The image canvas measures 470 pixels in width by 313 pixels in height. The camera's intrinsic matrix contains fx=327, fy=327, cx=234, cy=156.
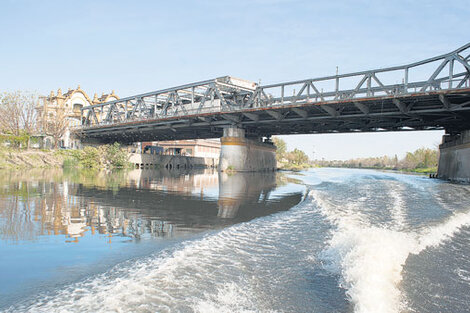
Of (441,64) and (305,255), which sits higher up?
(441,64)

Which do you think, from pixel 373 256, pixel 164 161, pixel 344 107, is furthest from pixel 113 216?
pixel 164 161

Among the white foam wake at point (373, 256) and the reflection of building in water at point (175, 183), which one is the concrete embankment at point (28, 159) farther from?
the white foam wake at point (373, 256)

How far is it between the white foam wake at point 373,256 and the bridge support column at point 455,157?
31.0 meters

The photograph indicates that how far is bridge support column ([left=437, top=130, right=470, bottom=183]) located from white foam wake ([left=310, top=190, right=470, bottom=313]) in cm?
3104

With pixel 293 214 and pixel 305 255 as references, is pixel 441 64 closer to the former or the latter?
pixel 293 214

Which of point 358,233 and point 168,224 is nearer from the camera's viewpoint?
point 358,233

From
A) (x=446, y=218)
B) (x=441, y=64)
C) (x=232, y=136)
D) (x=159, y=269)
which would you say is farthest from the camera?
(x=232, y=136)

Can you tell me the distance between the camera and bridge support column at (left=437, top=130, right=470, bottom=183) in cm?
3544

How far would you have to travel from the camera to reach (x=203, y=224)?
9.51 metres

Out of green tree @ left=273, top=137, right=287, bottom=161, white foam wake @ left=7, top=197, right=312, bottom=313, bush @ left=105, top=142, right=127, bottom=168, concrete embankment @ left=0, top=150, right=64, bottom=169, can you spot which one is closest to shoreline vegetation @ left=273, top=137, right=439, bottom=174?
green tree @ left=273, top=137, right=287, bottom=161

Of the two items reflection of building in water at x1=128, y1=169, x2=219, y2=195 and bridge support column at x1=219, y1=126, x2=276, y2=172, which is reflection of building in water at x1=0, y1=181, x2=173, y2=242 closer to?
reflection of building in water at x1=128, y1=169, x2=219, y2=195

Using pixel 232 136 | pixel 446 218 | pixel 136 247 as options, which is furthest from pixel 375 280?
pixel 232 136

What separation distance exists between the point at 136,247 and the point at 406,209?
1053 centimetres

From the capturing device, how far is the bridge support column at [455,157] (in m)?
35.4
